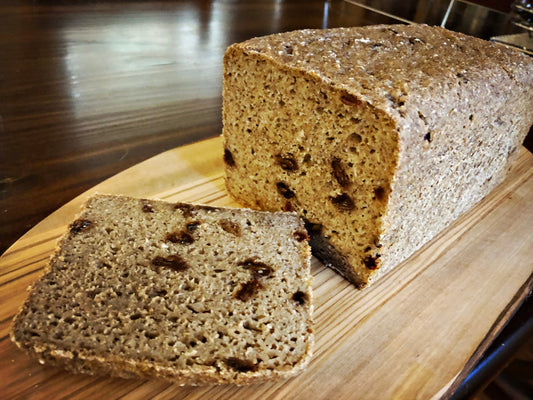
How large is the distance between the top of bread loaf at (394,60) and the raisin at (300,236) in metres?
0.54

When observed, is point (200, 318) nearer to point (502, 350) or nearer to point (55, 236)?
point (55, 236)

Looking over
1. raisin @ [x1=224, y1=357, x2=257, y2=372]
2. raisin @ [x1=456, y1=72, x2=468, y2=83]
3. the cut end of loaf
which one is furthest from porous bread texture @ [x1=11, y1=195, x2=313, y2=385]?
raisin @ [x1=456, y1=72, x2=468, y2=83]

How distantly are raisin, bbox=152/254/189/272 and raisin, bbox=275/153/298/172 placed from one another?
541mm

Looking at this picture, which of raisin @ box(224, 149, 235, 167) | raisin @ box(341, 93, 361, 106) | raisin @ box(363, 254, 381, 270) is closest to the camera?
raisin @ box(341, 93, 361, 106)

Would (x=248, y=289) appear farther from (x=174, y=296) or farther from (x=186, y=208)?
(x=186, y=208)

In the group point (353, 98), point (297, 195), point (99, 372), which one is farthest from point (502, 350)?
Answer: point (99, 372)

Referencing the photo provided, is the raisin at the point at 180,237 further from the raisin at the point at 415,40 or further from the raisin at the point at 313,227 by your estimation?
the raisin at the point at 415,40

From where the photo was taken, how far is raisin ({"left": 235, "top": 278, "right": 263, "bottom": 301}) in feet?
4.81

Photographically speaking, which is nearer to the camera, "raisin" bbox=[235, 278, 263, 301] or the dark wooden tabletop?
"raisin" bbox=[235, 278, 263, 301]

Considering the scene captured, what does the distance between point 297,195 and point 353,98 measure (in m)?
0.50

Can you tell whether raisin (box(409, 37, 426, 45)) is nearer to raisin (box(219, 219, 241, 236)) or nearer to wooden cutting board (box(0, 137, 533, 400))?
wooden cutting board (box(0, 137, 533, 400))

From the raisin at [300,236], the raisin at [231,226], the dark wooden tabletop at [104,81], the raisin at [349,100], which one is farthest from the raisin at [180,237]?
the raisin at [349,100]

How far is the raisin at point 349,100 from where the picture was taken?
1.43 metres

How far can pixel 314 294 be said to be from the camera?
1.69m
